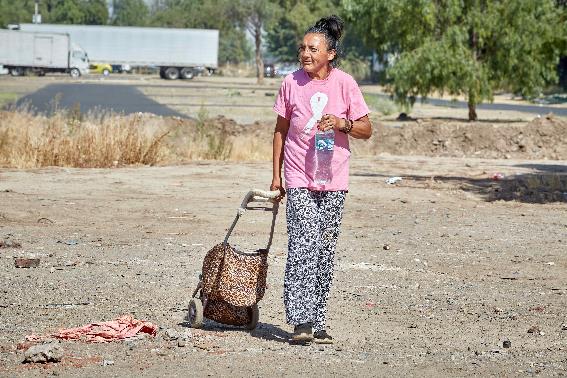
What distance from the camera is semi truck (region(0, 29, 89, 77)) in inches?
3797

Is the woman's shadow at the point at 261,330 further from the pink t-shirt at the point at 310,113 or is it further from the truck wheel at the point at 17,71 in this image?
the truck wheel at the point at 17,71

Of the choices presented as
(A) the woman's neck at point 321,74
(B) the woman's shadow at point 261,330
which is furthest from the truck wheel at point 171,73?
(A) the woman's neck at point 321,74

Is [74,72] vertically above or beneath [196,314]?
beneath

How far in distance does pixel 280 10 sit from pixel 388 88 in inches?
2819

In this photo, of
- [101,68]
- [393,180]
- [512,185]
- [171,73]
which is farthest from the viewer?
[101,68]

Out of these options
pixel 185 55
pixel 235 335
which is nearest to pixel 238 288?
pixel 235 335

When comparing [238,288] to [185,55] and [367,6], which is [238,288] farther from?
[185,55]

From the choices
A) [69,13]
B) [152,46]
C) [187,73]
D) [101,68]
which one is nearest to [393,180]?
[152,46]

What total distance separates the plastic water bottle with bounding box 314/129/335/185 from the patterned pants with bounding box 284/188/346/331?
0.13 meters

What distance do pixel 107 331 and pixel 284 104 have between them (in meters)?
1.67

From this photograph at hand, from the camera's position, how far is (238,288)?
26.4 feet

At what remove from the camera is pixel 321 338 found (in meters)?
7.76

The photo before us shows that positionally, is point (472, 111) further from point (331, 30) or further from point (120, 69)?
point (120, 69)

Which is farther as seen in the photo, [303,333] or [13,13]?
[13,13]
